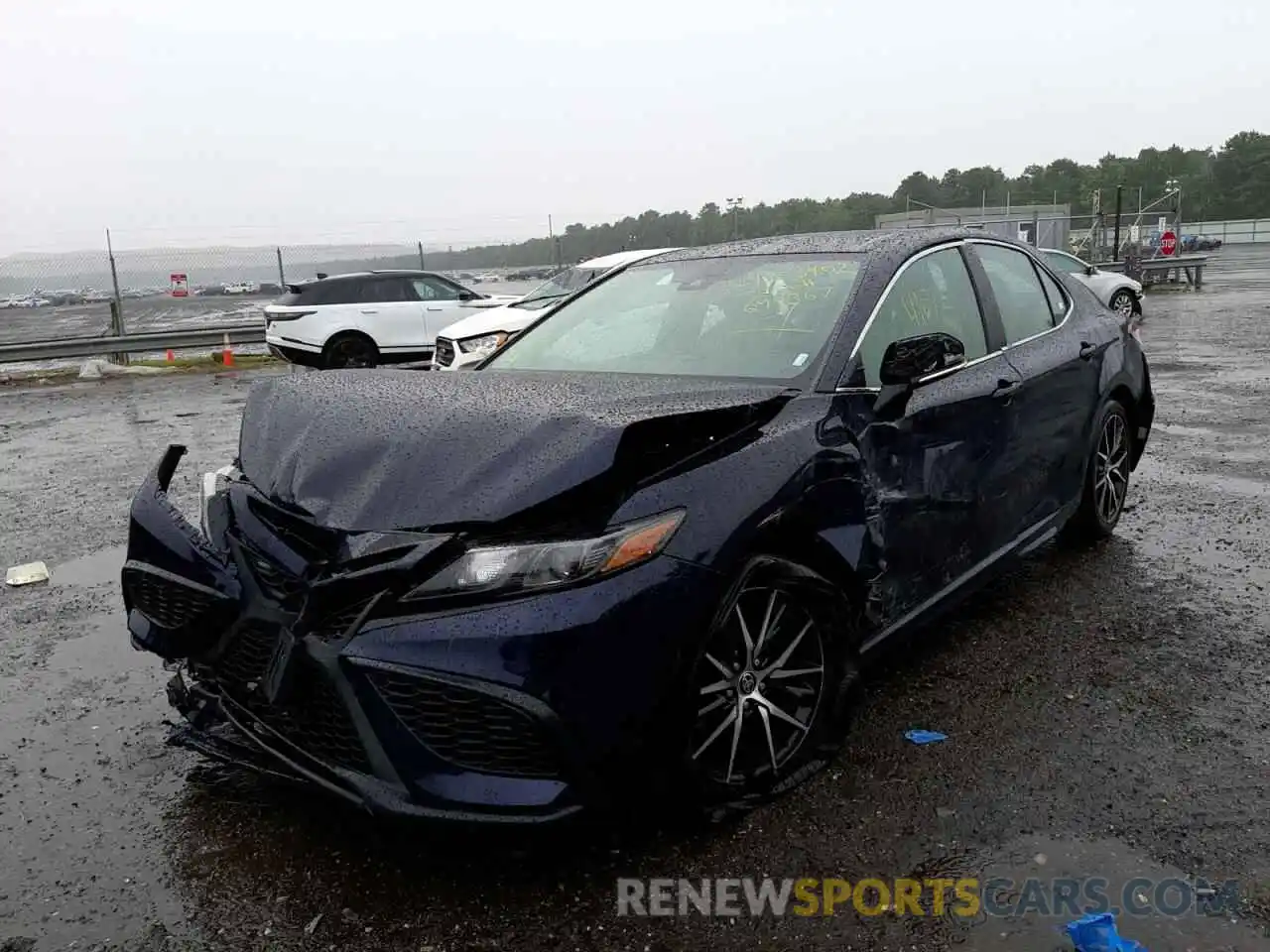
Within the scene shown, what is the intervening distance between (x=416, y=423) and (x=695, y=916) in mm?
1483

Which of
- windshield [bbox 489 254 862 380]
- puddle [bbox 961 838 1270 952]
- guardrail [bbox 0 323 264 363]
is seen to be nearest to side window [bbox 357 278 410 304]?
guardrail [bbox 0 323 264 363]

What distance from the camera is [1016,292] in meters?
4.45

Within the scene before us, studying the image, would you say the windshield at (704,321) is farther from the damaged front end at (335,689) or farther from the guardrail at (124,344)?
the guardrail at (124,344)

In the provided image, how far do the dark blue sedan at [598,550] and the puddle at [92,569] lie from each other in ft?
7.66

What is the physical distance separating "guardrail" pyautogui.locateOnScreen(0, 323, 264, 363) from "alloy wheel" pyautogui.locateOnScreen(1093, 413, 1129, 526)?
660 inches

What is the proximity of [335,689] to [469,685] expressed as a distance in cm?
34

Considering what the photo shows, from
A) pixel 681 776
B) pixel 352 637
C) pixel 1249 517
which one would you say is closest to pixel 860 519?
pixel 681 776

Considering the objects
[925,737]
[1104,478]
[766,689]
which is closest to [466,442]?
[766,689]

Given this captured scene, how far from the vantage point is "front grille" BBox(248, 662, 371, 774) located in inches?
94.3

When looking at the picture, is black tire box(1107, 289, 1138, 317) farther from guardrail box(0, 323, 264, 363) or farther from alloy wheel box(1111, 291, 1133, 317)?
guardrail box(0, 323, 264, 363)

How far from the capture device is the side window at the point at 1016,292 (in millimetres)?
4277

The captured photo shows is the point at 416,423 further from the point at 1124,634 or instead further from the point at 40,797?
the point at 1124,634

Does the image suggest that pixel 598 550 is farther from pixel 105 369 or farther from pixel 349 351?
pixel 105 369

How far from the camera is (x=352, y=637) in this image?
235cm
